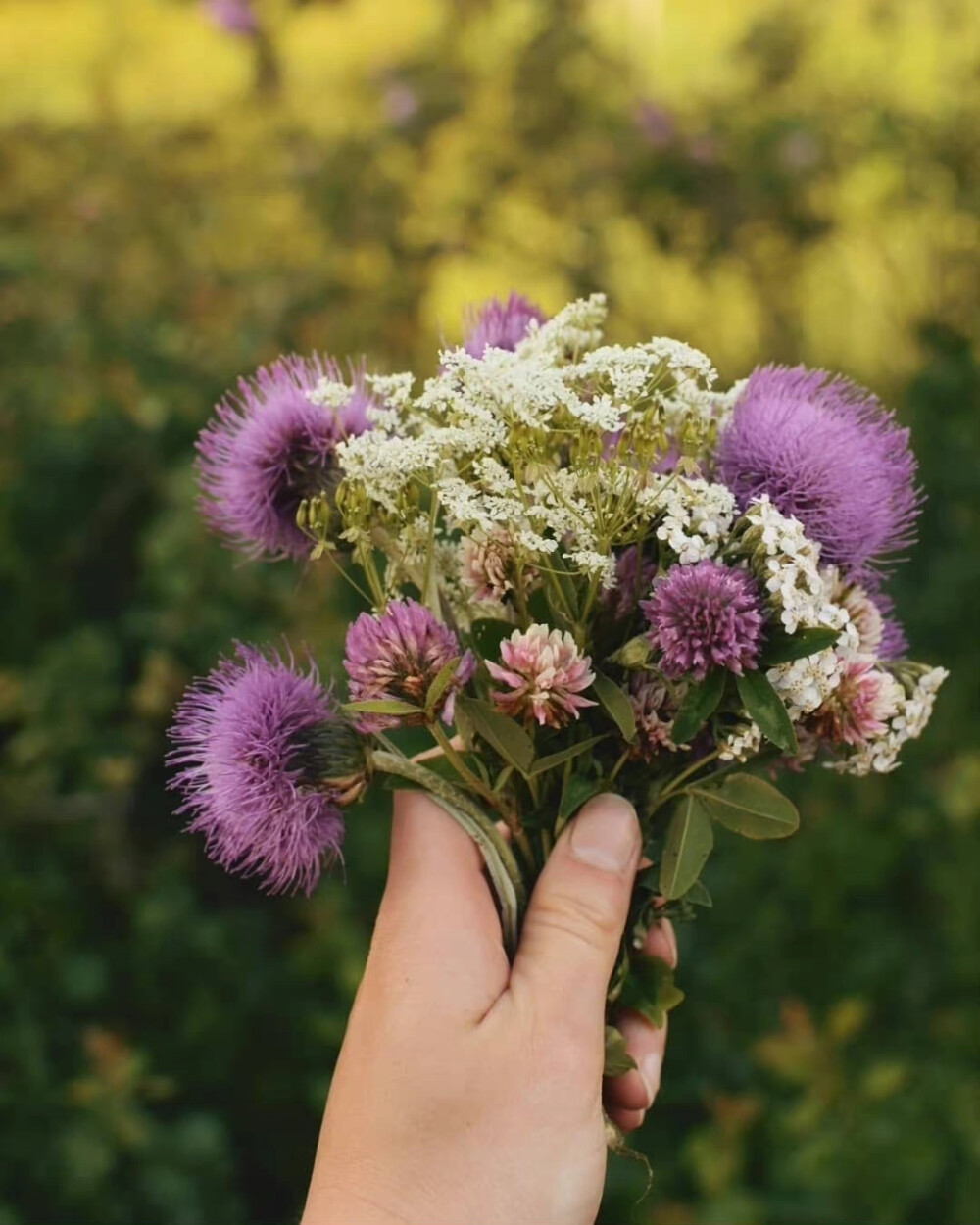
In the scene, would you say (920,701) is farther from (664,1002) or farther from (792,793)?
(792,793)

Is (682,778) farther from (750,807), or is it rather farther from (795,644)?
(795,644)

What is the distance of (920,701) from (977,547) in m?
1.75

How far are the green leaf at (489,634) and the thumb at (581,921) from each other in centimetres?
A: 15

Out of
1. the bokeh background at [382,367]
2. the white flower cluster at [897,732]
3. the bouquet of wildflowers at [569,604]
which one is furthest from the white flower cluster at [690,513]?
the bokeh background at [382,367]

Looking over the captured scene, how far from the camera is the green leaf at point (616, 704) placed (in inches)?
40.8

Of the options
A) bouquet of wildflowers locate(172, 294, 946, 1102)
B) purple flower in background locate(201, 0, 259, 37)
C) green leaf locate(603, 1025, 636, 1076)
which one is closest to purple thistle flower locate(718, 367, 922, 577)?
bouquet of wildflowers locate(172, 294, 946, 1102)

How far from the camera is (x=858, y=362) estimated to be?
3.62 m

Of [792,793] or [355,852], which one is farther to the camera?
[792,793]

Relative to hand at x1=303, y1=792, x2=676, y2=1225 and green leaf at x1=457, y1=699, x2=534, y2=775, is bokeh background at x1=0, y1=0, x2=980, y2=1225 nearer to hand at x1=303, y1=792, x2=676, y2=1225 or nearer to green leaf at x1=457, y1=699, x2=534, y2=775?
hand at x1=303, y1=792, x2=676, y2=1225

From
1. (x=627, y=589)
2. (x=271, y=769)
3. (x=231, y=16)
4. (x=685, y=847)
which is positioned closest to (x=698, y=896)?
(x=685, y=847)

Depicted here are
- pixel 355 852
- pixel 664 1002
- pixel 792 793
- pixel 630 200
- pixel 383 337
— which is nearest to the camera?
pixel 664 1002

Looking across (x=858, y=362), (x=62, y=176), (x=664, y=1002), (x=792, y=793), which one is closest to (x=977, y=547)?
(x=792, y=793)

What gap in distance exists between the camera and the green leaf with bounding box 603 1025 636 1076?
119 cm

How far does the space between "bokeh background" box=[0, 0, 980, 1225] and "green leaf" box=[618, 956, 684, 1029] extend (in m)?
0.89
